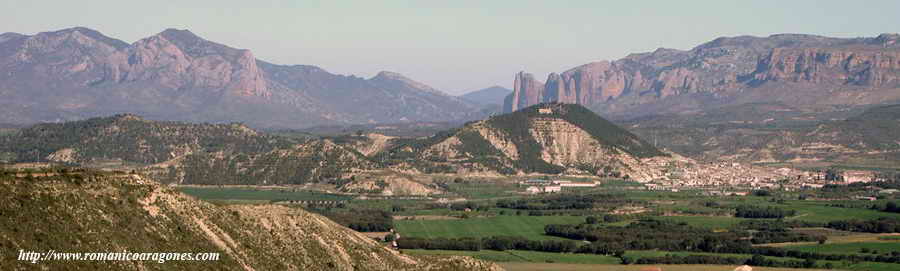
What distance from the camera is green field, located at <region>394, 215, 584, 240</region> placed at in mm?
166375

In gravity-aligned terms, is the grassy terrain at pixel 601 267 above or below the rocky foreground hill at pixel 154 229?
below

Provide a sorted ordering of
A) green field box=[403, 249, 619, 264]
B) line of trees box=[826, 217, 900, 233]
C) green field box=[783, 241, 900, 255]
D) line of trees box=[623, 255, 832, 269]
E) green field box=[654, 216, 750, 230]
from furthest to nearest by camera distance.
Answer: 1. green field box=[654, 216, 750, 230]
2. line of trees box=[826, 217, 900, 233]
3. green field box=[783, 241, 900, 255]
4. green field box=[403, 249, 619, 264]
5. line of trees box=[623, 255, 832, 269]

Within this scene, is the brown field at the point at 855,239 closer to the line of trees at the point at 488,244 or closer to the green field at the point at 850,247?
the green field at the point at 850,247

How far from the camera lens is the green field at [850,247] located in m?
149

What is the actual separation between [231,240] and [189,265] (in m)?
10.8

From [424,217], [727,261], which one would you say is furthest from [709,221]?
[727,261]

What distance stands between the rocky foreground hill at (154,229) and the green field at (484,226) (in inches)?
1955

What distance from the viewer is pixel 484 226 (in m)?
178

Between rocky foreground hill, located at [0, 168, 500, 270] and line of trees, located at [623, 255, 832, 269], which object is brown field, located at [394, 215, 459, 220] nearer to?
line of trees, located at [623, 255, 832, 269]

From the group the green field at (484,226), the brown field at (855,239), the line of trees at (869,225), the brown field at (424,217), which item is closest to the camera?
the brown field at (855,239)

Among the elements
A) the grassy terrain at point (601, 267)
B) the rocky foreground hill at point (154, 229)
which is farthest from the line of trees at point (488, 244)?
the rocky foreground hill at point (154, 229)

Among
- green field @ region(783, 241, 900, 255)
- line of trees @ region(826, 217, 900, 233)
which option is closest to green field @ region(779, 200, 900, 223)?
line of trees @ region(826, 217, 900, 233)

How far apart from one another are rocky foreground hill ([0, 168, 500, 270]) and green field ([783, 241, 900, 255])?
5311 centimetres

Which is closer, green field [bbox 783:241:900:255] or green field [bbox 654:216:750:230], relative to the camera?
green field [bbox 783:241:900:255]
